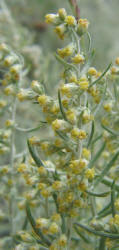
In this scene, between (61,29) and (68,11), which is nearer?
(61,29)

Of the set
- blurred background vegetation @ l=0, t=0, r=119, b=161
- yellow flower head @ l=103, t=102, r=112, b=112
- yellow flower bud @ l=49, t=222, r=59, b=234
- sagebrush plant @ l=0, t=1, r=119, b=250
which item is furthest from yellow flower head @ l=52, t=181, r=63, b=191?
blurred background vegetation @ l=0, t=0, r=119, b=161

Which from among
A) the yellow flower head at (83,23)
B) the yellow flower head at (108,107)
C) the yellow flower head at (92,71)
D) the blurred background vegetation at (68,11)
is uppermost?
the blurred background vegetation at (68,11)

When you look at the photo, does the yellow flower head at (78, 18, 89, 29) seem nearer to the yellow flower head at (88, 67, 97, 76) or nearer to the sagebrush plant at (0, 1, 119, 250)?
the sagebrush plant at (0, 1, 119, 250)

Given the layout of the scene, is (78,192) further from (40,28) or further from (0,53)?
(40,28)

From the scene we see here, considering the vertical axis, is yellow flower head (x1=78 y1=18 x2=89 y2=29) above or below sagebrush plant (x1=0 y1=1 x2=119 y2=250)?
above

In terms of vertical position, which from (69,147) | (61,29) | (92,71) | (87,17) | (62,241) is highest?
(87,17)

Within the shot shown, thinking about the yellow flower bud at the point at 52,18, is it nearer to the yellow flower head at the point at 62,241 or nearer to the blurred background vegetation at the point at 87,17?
the yellow flower head at the point at 62,241

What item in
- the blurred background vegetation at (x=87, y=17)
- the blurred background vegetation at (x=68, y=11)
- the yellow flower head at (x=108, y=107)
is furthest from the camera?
the blurred background vegetation at (x=87, y=17)

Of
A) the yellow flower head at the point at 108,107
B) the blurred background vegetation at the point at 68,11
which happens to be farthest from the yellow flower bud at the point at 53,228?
the blurred background vegetation at the point at 68,11

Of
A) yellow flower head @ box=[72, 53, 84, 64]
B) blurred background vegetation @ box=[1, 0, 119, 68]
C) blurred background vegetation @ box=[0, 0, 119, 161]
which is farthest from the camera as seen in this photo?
blurred background vegetation @ box=[1, 0, 119, 68]

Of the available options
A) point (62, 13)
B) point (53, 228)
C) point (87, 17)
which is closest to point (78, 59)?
point (62, 13)

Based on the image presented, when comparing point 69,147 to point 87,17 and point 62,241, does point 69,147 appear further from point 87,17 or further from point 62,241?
point 87,17

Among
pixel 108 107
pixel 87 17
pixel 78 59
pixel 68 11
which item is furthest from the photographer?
pixel 87 17
